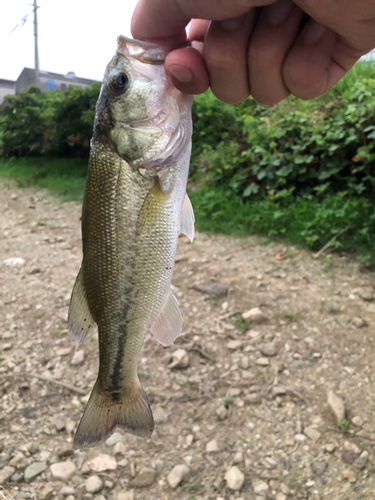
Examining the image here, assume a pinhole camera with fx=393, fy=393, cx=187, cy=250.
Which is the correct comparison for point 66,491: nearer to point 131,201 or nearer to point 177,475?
point 177,475

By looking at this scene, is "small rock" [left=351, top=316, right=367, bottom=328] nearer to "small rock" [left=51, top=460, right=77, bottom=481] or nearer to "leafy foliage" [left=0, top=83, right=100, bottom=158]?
"small rock" [left=51, top=460, right=77, bottom=481]

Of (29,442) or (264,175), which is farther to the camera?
(264,175)

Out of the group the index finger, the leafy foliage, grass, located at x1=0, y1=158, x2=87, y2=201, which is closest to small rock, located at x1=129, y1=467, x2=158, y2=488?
the index finger

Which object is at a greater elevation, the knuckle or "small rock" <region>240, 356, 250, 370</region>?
the knuckle

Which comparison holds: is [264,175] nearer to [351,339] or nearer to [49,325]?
[351,339]

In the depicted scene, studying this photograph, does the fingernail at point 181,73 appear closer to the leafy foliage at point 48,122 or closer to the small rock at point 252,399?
the small rock at point 252,399

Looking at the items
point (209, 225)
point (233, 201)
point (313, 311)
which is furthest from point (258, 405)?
point (233, 201)
